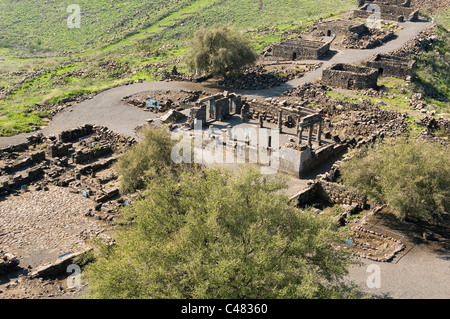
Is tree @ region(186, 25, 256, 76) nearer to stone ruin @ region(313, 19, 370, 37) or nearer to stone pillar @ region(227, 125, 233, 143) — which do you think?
stone pillar @ region(227, 125, 233, 143)

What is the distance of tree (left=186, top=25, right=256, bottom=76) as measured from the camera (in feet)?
178

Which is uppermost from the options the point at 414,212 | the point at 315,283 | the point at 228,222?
the point at 228,222

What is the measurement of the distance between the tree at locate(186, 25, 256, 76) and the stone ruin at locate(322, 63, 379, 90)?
392 inches

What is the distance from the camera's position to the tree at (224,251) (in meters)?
17.9

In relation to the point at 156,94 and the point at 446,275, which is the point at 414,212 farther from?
the point at 156,94

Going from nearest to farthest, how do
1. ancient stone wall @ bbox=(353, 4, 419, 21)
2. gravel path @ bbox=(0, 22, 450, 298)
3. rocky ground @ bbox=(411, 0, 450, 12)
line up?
gravel path @ bbox=(0, 22, 450, 298) < ancient stone wall @ bbox=(353, 4, 419, 21) < rocky ground @ bbox=(411, 0, 450, 12)

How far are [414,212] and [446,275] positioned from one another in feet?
14.7

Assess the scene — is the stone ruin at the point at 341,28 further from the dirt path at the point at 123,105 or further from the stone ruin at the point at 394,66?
the stone ruin at the point at 394,66

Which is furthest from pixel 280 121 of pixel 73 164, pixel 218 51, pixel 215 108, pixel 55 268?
pixel 55 268

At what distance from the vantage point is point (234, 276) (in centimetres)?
1808

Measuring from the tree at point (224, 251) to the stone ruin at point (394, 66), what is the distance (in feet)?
120

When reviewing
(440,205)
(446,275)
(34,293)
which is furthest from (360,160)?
(34,293)

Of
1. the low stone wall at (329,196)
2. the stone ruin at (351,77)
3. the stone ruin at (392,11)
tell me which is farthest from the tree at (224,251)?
the stone ruin at (392,11)

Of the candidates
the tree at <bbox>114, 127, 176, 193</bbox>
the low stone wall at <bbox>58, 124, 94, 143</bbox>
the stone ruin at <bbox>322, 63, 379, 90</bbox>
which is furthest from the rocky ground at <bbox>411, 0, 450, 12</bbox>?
the tree at <bbox>114, 127, 176, 193</bbox>
